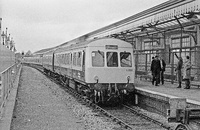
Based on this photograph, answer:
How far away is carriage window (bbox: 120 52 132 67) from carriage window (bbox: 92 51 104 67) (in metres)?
0.90

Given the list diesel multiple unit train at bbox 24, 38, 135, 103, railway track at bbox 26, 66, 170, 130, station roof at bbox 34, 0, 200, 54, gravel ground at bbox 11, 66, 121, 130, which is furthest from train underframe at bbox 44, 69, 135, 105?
station roof at bbox 34, 0, 200, 54

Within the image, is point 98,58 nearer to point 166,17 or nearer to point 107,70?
point 107,70

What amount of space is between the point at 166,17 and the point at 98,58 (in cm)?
342

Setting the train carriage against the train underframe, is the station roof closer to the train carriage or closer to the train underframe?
the train carriage

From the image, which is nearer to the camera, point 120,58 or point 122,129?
point 122,129

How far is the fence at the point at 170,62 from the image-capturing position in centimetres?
1477

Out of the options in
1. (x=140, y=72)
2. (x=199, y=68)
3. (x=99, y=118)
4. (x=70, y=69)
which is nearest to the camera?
(x=99, y=118)

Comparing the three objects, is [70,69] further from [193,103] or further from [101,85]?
[193,103]

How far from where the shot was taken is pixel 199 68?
14.1 metres

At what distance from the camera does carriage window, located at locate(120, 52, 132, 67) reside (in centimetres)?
1330

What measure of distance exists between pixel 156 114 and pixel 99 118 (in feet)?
7.80

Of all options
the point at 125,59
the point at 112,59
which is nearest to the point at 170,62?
the point at 125,59

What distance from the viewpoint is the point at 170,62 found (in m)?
17.3

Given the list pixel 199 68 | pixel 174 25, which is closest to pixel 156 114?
Answer: pixel 199 68
